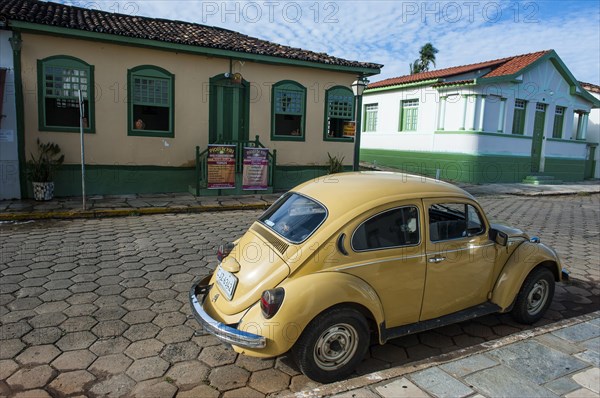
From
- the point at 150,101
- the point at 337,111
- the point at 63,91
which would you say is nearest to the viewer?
the point at 63,91

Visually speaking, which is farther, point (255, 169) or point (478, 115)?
point (478, 115)

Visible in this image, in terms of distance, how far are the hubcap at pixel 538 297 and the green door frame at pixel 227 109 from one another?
9.75m

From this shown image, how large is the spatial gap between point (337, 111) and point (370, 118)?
29.6ft

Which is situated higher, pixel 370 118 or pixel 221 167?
pixel 370 118

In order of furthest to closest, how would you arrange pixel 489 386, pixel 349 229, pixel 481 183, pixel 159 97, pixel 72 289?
1. pixel 481 183
2. pixel 159 97
3. pixel 72 289
4. pixel 349 229
5. pixel 489 386

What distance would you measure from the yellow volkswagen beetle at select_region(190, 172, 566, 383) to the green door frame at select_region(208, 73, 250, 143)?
886 centimetres

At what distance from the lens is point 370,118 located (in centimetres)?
2302

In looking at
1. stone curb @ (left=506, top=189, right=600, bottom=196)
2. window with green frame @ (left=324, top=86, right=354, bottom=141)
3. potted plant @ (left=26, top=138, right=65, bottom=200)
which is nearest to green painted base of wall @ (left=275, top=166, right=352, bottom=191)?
window with green frame @ (left=324, top=86, right=354, bottom=141)

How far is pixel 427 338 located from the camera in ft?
13.7

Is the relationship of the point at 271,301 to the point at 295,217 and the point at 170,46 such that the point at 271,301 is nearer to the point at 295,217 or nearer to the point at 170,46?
the point at 295,217

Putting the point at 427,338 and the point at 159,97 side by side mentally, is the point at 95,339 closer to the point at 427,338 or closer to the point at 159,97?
the point at 427,338

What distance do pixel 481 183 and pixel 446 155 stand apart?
1.87 metres

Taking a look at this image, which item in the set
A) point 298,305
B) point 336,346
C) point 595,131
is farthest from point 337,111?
point 595,131

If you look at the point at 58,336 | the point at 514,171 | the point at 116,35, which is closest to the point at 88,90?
the point at 116,35
